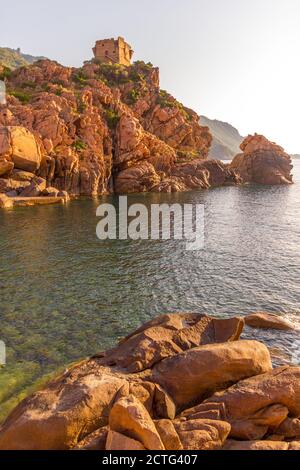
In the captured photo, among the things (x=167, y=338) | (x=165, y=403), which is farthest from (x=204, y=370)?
(x=167, y=338)

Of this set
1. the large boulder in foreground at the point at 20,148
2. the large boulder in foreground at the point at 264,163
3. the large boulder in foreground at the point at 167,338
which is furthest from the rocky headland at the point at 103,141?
the large boulder in foreground at the point at 167,338

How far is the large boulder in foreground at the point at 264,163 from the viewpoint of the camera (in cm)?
12450

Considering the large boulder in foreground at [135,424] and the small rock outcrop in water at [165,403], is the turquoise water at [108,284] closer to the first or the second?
the small rock outcrop in water at [165,403]

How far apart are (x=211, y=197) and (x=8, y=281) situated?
69459 millimetres

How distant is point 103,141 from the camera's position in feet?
308

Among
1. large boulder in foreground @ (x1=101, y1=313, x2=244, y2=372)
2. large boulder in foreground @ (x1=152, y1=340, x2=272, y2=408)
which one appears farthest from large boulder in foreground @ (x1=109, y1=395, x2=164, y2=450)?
large boulder in foreground @ (x1=101, y1=313, x2=244, y2=372)

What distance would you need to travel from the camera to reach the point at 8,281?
28781 mm

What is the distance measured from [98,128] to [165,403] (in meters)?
91.7

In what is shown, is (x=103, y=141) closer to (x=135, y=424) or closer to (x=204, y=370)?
(x=204, y=370)

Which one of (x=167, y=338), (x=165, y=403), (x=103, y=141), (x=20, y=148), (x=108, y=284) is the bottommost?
(x=108, y=284)

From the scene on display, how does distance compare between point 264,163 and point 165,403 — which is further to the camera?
point 264,163

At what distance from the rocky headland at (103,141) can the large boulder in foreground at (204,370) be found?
59241 mm

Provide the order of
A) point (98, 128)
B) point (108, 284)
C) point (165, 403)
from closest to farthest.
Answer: point (165, 403)
point (108, 284)
point (98, 128)

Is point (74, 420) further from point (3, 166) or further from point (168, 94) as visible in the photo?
point (168, 94)
